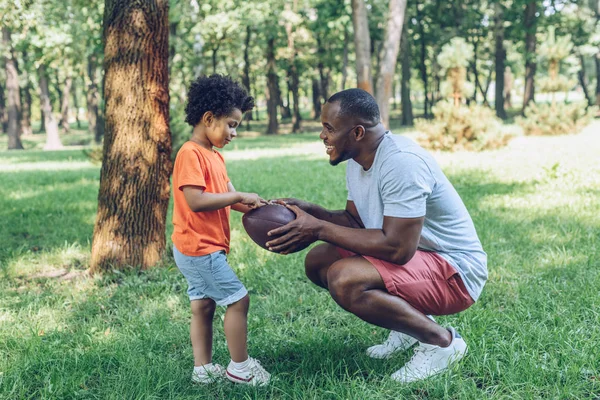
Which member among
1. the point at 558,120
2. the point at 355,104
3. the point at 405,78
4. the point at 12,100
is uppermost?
the point at 405,78

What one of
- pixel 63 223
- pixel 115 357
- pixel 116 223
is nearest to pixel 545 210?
pixel 116 223

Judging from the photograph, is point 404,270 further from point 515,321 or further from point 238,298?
point 515,321

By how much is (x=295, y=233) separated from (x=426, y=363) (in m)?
0.98

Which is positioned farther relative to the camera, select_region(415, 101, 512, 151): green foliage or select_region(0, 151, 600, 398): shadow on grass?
select_region(415, 101, 512, 151): green foliage

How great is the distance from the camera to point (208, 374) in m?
3.09

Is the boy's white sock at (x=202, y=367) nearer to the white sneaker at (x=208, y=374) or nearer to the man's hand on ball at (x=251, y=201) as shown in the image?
the white sneaker at (x=208, y=374)

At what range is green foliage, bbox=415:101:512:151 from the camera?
14.3 meters

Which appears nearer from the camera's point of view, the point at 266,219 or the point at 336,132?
the point at 336,132

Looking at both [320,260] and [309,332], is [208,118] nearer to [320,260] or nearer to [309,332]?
[320,260]

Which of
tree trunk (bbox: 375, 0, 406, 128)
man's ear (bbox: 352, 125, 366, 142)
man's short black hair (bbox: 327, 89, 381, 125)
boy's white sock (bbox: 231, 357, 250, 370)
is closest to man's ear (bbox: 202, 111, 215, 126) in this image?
man's short black hair (bbox: 327, 89, 381, 125)

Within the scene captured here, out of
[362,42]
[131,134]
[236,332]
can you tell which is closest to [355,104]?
[236,332]

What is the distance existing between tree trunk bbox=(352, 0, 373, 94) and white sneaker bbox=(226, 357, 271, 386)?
45.4 feet

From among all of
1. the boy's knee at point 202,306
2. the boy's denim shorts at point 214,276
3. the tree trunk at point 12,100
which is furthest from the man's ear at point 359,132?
the tree trunk at point 12,100

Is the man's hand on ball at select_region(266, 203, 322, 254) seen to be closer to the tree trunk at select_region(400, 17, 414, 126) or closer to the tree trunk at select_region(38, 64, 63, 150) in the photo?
the tree trunk at select_region(38, 64, 63, 150)
